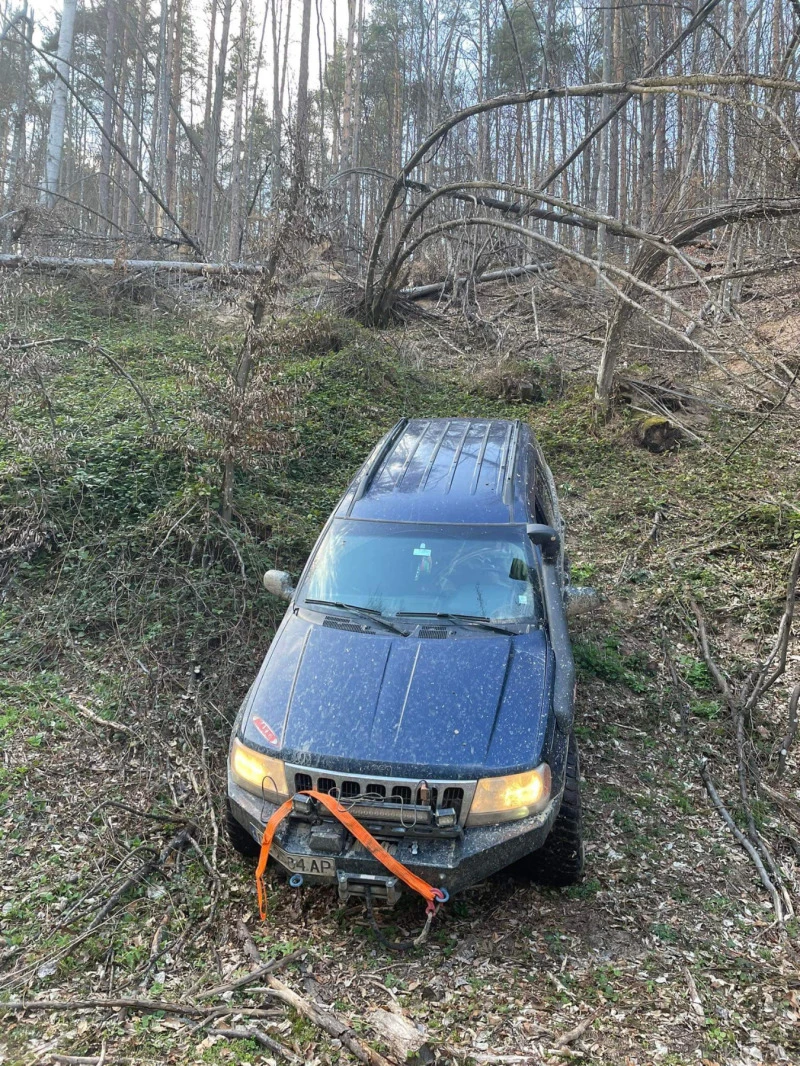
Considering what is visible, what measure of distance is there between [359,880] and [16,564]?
4802 millimetres

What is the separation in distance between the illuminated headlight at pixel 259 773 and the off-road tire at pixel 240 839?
245 millimetres

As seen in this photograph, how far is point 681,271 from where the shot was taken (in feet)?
48.2

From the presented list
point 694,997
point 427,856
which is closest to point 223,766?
point 427,856

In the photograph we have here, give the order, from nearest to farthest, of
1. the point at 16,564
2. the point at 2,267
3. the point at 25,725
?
1. the point at 25,725
2. the point at 16,564
3. the point at 2,267

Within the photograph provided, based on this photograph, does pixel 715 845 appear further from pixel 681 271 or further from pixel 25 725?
pixel 681 271

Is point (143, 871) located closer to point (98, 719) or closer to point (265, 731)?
point (265, 731)

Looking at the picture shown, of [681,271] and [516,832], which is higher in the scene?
[681,271]

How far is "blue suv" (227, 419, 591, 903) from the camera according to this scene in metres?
3.33

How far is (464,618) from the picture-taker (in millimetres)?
4258

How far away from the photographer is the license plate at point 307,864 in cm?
331

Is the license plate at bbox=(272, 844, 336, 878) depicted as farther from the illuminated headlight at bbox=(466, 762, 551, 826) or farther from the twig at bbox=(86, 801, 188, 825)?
the twig at bbox=(86, 801, 188, 825)

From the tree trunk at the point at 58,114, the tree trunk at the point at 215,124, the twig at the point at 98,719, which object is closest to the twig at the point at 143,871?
the twig at the point at 98,719

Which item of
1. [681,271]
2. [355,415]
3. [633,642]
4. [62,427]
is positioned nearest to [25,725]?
[62,427]

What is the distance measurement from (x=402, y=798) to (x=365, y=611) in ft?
4.20
